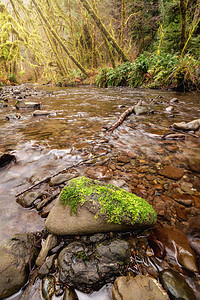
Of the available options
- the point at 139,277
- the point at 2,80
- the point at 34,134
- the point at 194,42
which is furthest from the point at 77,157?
the point at 2,80

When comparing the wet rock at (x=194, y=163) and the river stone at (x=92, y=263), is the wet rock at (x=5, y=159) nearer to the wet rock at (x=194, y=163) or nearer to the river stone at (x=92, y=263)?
the river stone at (x=92, y=263)

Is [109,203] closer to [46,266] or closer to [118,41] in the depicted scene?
[46,266]

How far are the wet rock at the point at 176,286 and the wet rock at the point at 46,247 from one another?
0.73m

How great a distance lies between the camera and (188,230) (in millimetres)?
1175

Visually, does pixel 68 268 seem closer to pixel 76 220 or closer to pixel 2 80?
pixel 76 220

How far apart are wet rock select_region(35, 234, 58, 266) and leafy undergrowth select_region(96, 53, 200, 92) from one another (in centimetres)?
842

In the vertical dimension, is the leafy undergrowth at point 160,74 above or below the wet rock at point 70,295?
above

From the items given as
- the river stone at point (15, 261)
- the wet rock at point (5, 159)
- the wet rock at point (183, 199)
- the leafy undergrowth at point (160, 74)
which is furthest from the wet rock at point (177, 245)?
the leafy undergrowth at point (160, 74)

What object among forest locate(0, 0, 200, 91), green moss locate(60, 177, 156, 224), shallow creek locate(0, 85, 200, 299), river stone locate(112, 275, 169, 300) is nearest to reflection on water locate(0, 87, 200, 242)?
shallow creek locate(0, 85, 200, 299)

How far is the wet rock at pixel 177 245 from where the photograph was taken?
96cm

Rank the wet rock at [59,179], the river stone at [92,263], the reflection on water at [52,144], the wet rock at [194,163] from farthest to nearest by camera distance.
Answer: the wet rock at [194,163] < the wet rock at [59,179] < the reflection on water at [52,144] < the river stone at [92,263]

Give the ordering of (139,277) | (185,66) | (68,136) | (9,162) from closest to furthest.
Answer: (139,277)
(9,162)
(68,136)
(185,66)

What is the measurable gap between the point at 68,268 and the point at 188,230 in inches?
36.5

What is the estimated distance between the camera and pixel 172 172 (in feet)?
6.13
